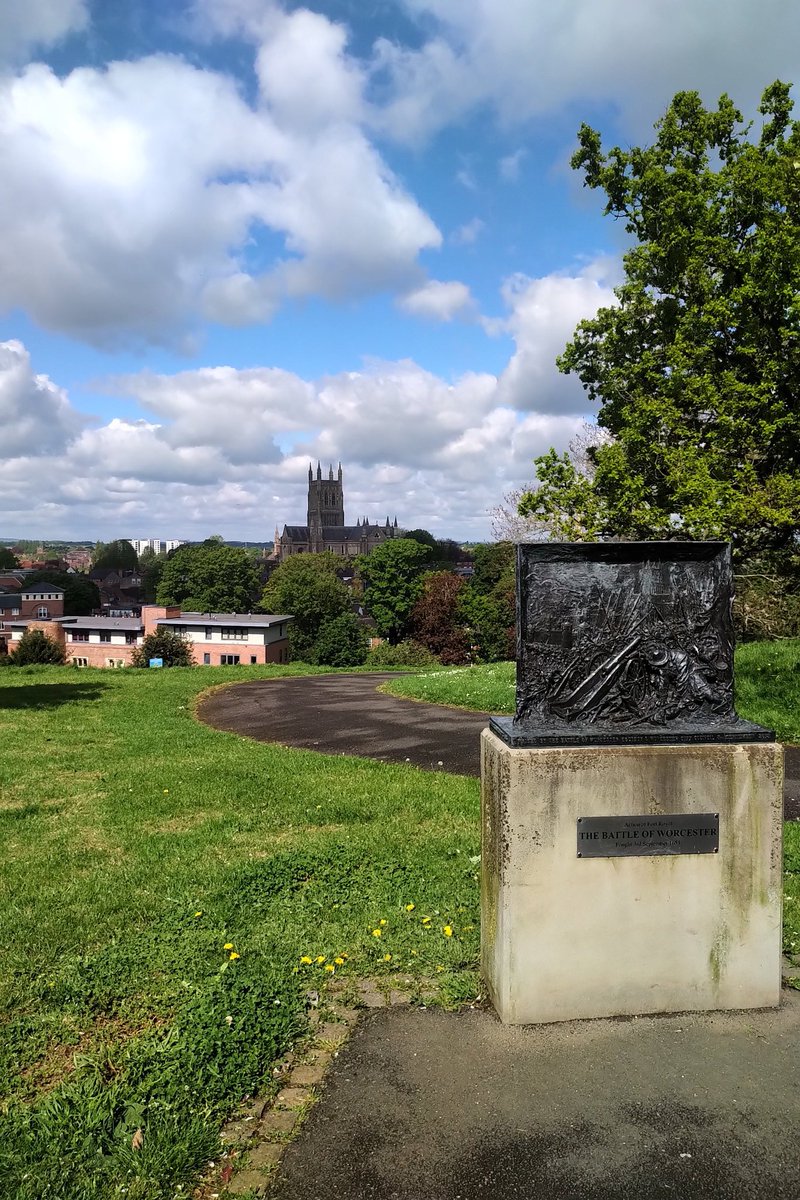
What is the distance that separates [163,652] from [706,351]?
21603mm

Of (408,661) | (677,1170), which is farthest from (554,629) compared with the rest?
(408,661)

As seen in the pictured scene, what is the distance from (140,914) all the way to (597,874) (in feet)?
10.5

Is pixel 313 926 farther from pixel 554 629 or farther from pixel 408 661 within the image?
pixel 408 661

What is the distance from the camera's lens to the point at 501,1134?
10.2 feet

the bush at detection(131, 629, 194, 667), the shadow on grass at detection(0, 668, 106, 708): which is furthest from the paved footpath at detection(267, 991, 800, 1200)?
the bush at detection(131, 629, 194, 667)

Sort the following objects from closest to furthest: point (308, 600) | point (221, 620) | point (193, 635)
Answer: point (193, 635) < point (221, 620) < point (308, 600)

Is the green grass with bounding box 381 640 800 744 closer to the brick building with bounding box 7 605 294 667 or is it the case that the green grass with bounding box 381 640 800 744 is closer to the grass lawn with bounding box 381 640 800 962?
the grass lawn with bounding box 381 640 800 962

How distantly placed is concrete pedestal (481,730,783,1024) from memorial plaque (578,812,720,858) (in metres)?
0.03

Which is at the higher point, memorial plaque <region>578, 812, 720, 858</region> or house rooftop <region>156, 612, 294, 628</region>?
memorial plaque <region>578, 812, 720, 858</region>

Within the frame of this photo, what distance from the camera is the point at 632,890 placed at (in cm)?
396

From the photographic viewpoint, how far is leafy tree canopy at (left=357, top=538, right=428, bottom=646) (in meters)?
54.7

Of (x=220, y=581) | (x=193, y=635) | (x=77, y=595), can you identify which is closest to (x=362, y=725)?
(x=193, y=635)

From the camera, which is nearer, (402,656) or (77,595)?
(402,656)

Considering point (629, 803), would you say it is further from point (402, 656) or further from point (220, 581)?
point (220, 581)
